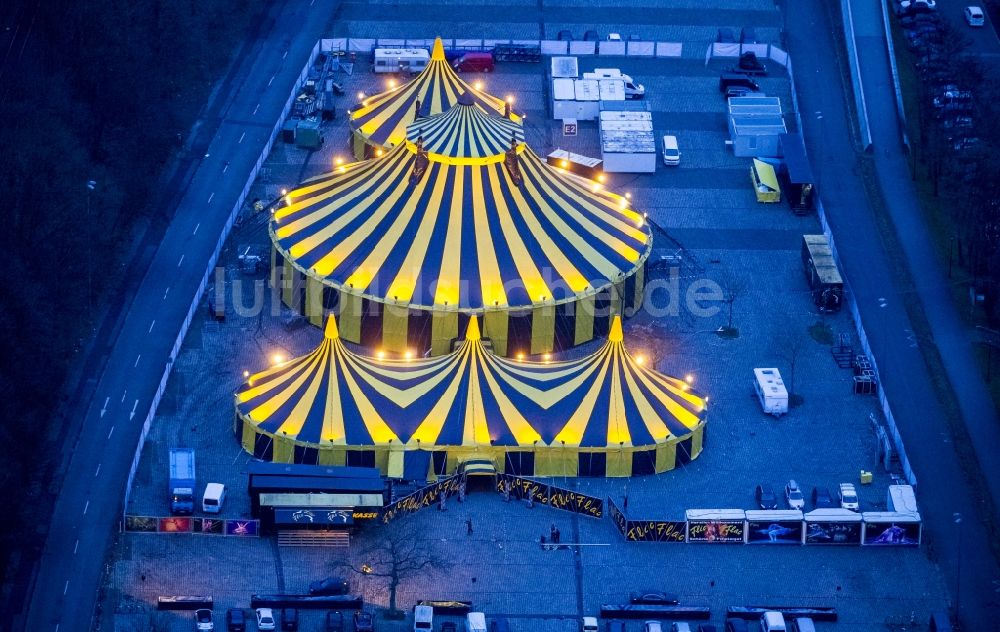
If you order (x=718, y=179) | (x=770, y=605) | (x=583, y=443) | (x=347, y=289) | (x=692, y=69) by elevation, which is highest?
(x=692, y=69)

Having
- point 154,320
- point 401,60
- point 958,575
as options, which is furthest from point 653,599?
point 401,60

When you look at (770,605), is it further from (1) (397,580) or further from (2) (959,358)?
(2) (959,358)

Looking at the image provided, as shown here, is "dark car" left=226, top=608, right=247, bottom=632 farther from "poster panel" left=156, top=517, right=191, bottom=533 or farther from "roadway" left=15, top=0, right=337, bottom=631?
"poster panel" left=156, top=517, right=191, bottom=533

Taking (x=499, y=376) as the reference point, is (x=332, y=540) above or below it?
below

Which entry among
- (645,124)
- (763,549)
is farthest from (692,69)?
(763,549)

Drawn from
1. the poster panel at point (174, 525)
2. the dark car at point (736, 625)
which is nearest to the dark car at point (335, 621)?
the poster panel at point (174, 525)

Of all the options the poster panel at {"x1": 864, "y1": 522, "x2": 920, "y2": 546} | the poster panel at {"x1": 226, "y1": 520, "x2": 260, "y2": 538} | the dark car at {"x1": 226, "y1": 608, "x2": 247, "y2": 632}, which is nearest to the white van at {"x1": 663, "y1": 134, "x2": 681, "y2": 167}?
the poster panel at {"x1": 864, "y1": 522, "x2": 920, "y2": 546}

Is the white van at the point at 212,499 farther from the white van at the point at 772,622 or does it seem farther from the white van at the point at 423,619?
the white van at the point at 772,622
